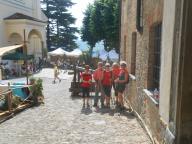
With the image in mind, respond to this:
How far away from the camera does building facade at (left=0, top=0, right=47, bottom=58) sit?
3394 cm

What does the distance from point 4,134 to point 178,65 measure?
5687mm

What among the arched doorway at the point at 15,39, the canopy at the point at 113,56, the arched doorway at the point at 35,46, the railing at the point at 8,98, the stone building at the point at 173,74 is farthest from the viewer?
the arched doorway at the point at 35,46

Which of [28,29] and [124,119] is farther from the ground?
[28,29]

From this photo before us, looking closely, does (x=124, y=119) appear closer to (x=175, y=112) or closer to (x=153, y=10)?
(x=153, y=10)

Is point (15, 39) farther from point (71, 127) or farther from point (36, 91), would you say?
point (71, 127)

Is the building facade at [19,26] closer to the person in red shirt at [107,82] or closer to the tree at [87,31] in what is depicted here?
the tree at [87,31]

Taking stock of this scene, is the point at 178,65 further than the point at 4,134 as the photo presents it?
No

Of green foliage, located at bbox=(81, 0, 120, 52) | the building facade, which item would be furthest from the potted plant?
green foliage, located at bbox=(81, 0, 120, 52)

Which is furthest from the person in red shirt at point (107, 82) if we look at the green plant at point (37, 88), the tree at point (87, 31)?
the tree at point (87, 31)

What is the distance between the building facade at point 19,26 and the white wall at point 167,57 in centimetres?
2674

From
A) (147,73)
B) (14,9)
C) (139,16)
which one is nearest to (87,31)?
(14,9)

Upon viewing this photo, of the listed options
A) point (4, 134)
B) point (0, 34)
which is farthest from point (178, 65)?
point (0, 34)

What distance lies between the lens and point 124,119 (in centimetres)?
1055

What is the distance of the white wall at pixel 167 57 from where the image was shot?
5344 millimetres
